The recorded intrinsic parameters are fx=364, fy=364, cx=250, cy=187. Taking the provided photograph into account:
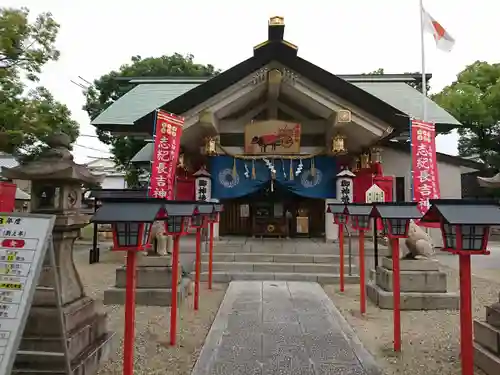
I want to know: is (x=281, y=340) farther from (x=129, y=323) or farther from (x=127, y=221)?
(x=127, y=221)

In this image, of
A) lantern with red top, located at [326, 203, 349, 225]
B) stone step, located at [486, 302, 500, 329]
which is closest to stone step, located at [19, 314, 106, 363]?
stone step, located at [486, 302, 500, 329]

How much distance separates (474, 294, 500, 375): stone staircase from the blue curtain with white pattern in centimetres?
811

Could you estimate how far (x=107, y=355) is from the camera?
484 centimetres

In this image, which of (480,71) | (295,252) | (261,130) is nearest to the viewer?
(295,252)

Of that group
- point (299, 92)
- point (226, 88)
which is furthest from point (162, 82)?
point (299, 92)

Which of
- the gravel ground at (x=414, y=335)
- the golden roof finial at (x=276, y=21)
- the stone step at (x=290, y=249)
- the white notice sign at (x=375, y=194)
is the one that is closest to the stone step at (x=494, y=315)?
the gravel ground at (x=414, y=335)

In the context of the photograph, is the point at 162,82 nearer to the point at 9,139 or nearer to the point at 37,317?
the point at 9,139

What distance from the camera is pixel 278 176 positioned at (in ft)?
40.8

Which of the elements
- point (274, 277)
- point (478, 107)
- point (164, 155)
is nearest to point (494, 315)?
point (274, 277)

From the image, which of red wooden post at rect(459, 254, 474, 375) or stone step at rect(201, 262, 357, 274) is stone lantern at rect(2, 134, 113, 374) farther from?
stone step at rect(201, 262, 357, 274)

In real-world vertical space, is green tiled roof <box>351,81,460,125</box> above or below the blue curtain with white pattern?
above

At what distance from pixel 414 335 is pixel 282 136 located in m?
7.95

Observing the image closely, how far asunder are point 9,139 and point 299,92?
8366 millimetres

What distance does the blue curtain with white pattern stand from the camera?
40.9 feet
